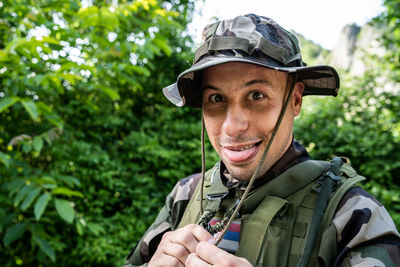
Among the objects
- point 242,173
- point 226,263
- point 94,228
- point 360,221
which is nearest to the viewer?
point 226,263

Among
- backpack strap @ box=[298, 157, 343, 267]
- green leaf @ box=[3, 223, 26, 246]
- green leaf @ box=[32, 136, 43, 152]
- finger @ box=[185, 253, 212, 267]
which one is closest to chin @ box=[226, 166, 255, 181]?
backpack strap @ box=[298, 157, 343, 267]

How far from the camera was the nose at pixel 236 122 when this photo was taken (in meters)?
1.20

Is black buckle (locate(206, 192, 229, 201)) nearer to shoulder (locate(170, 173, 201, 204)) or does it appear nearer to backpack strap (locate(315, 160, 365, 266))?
shoulder (locate(170, 173, 201, 204))

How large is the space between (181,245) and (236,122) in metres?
0.49

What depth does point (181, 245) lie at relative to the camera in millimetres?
1060

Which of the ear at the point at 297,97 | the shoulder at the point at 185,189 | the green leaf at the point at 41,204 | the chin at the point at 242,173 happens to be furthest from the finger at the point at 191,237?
the green leaf at the point at 41,204

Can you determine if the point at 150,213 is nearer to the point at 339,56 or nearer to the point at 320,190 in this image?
the point at 320,190

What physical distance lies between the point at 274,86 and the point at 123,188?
3525mm

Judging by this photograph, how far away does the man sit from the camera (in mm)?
1014

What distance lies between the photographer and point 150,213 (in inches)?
173

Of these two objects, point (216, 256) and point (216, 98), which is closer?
point (216, 256)

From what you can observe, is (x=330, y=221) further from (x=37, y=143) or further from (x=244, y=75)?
(x=37, y=143)

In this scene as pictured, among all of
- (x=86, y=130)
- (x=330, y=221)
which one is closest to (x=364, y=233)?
(x=330, y=221)

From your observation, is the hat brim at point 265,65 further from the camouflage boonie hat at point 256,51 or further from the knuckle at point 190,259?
the knuckle at point 190,259
